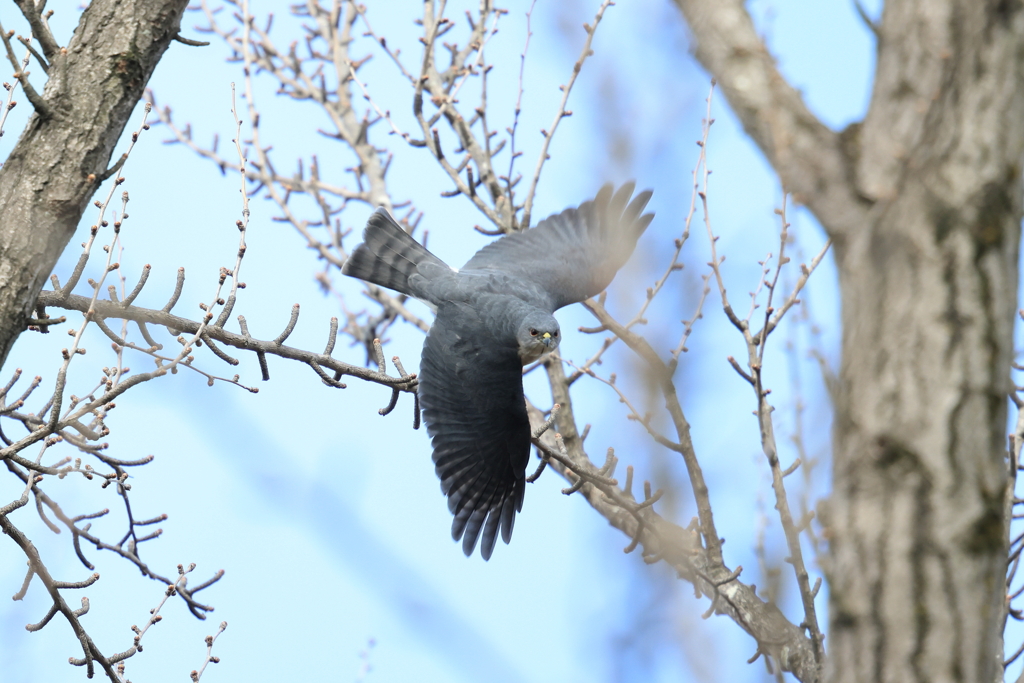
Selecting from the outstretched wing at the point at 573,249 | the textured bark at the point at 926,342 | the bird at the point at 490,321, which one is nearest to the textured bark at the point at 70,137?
the bird at the point at 490,321

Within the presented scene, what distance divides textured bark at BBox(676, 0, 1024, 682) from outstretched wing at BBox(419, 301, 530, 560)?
9.45ft

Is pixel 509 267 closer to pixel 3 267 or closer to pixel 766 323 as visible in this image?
pixel 766 323

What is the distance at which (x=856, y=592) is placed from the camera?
1.63 metres

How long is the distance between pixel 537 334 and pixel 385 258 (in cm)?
136

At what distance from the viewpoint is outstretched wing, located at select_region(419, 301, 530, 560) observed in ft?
15.3

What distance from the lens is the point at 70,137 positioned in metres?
3.25

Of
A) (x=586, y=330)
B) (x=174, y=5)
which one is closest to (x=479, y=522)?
(x=586, y=330)

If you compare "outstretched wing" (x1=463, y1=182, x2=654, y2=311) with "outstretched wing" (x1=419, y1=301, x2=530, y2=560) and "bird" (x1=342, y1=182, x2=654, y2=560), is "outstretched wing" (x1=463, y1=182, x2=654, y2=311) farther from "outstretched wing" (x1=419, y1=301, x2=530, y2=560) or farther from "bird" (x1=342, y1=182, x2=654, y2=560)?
"outstretched wing" (x1=419, y1=301, x2=530, y2=560)

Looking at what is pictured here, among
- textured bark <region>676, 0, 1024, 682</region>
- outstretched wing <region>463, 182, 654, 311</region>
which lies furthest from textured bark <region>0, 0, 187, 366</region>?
textured bark <region>676, 0, 1024, 682</region>

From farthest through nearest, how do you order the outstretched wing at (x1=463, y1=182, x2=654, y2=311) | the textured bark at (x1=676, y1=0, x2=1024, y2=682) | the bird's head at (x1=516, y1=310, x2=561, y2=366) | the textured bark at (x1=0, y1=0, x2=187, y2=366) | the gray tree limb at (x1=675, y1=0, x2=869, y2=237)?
the outstretched wing at (x1=463, y1=182, x2=654, y2=311) < the bird's head at (x1=516, y1=310, x2=561, y2=366) < the textured bark at (x1=0, y1=0, x2=187, y2=366) < the gray tree limb at (x1=675, y1=0, x2=869, y2=237) < the textured bark at (x1=676, y1=0, x2=1024, y2=682)

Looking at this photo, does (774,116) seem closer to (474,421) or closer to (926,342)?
(926,342)

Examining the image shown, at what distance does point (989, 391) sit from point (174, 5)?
3.29 meters

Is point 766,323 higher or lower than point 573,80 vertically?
lower

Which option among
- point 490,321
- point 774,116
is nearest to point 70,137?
point 490,321
